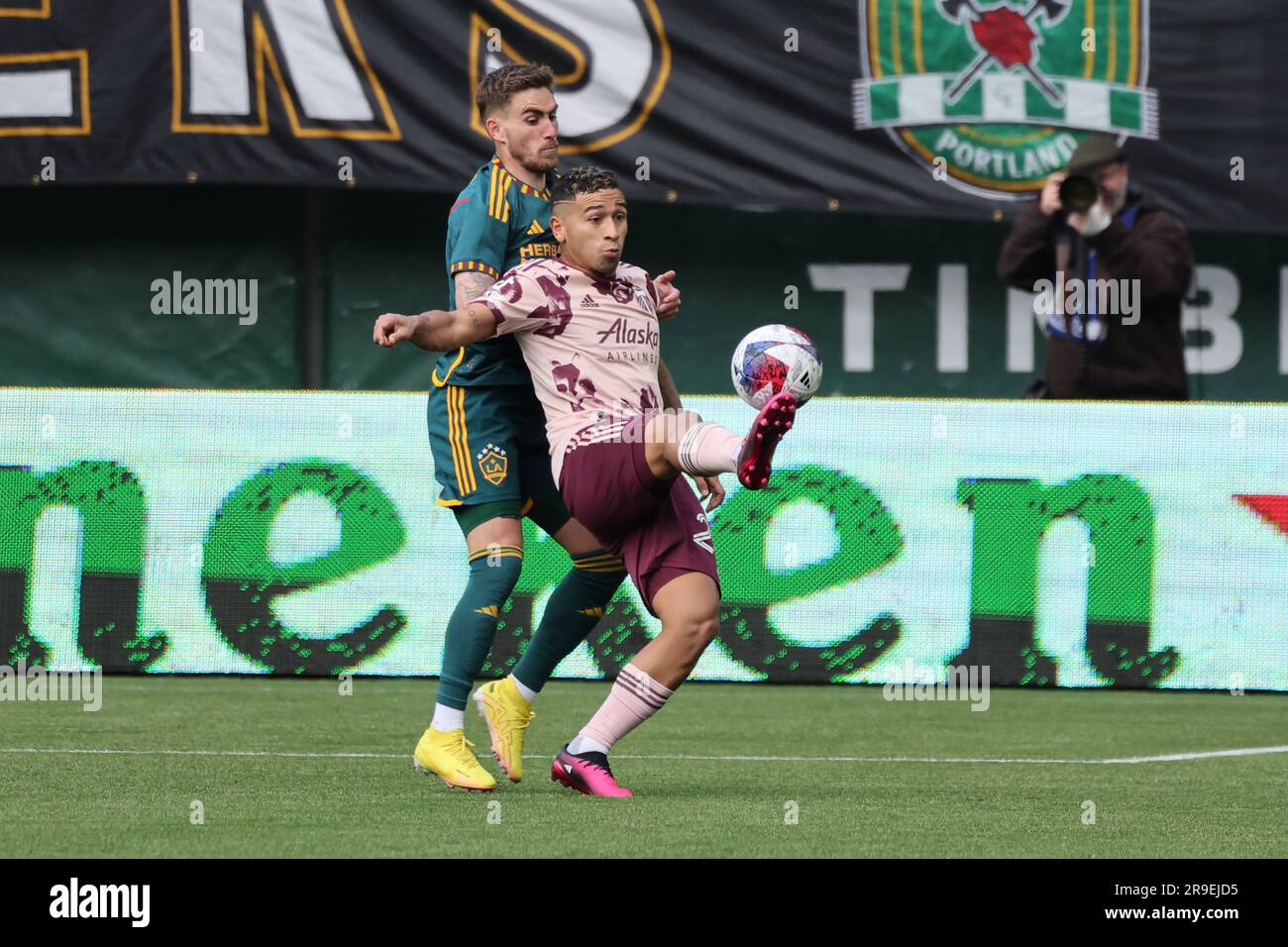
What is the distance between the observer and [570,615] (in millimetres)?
6473

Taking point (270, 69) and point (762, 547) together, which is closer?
point (762, 547)

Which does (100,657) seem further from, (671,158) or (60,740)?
(671,158)

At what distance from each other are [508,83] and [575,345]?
2.78 ft

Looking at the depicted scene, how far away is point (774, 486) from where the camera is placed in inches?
385

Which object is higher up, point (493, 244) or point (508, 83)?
point (508, 83)

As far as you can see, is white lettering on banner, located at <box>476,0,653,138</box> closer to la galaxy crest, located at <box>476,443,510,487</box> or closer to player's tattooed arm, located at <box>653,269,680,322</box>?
player's tattooed arm, located at <box>653,269,680,322</box>

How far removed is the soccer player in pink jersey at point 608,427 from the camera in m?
5.89

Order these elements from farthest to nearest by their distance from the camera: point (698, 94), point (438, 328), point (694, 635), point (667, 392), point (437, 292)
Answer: point (437, 292), point (698, 94), point (667, 392), point (694, 635), point (438, 328)

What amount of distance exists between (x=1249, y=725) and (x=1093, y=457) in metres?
1.62

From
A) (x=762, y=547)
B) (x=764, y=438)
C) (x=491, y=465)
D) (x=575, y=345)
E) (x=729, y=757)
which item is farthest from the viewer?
(x=762, y=547)

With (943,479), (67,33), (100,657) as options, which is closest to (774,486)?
(943,479)

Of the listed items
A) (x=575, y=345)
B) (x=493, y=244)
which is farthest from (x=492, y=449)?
(x=493, y=244)

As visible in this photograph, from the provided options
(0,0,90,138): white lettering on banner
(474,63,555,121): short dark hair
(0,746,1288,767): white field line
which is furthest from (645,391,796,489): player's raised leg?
(0,0,90,138): white lettering on banner

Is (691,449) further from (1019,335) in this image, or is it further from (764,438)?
(1019,335)
